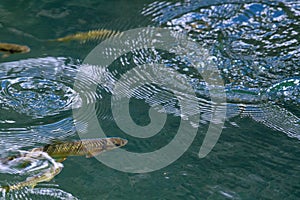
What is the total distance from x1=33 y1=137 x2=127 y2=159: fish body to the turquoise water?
0.11 ft

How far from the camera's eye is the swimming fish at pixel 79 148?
210 centimetres

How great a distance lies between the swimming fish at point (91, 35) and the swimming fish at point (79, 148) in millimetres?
1100

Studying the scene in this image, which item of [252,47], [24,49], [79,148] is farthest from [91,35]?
[79,148]

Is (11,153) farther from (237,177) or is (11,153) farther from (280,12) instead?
(280,12)

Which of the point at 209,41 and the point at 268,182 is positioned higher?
the point at 209,41

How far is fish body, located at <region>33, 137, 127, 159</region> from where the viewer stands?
82.9 inches

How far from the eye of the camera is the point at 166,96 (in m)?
2.62

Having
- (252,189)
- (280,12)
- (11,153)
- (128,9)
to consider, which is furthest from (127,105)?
(280,12)

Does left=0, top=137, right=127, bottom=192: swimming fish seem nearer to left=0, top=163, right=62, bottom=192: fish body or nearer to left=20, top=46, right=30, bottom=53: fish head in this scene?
left=0, top=163, right=62, bottom=192: fish body

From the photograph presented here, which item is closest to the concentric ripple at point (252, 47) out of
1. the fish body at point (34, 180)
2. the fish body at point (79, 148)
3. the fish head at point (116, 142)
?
the fish head at point (116, 142)

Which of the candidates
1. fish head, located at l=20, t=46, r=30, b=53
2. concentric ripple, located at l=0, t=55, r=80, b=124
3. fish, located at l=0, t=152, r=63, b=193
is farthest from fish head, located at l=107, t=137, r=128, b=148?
fish head, located at l=20, t=46, r=30, b=53

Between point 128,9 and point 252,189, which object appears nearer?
point 252,189

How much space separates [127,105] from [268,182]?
2.89ft

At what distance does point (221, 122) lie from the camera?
2412mm
